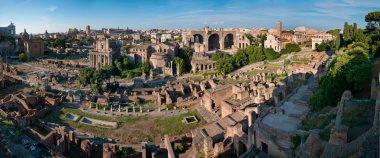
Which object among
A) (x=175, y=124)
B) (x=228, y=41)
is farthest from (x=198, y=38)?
(x=175, y=124)

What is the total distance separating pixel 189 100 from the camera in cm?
3488

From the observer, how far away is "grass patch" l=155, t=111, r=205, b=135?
27.9 meters

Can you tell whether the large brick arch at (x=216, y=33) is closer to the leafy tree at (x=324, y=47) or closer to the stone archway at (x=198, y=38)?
the stone archway at (x=198, y=38)

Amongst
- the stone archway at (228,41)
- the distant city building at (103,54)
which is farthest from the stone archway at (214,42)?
the distant city building at (103,54)

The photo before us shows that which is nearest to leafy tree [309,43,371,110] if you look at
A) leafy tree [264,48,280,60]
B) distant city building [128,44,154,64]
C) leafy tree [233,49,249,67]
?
leafy tree [233,49,249,67]

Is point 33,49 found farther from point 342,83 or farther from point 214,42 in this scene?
point 342,83

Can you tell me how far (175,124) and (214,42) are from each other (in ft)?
151

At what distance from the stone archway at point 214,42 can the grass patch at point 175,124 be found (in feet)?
139

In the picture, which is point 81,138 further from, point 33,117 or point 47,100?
point 47,100

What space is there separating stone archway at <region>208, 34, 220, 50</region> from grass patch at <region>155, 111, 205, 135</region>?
42456mm

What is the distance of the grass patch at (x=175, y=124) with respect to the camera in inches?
1099

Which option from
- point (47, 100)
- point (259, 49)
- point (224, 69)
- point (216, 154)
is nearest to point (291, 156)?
point (216, 154)

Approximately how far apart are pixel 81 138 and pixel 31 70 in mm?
37536

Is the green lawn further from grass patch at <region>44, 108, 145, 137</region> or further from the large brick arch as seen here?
the large brick arch
